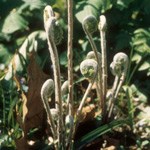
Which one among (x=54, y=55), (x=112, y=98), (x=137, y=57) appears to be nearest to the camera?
(x=54, y=55)

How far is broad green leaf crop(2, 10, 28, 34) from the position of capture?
8.93 ft

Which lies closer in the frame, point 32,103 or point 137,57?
point 32,103

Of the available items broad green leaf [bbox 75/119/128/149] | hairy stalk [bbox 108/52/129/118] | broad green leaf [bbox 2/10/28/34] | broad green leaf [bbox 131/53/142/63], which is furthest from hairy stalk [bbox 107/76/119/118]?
broad green leaf [bbox 2/10/28/34]

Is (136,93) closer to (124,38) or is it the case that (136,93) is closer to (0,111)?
(124,38)

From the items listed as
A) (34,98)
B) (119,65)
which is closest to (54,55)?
(34,98)

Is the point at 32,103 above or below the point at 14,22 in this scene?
below

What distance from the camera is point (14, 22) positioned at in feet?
8.99

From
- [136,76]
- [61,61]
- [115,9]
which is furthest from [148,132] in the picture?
[115,9]

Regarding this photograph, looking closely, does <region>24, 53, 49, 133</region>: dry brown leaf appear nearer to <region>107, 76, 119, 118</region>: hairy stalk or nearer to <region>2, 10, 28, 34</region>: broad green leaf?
<region>107, 76, 119, 118</region>: hairy stalk

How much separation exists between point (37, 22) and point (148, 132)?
1.13 m

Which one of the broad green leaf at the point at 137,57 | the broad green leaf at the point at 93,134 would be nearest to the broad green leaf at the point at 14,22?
the broad green leaf at the point at 137,57

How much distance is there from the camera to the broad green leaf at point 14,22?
2.72 m

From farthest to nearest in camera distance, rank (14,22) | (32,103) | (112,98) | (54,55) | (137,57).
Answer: (14,22) → (137,57) → (112,98) → (32,103) → (54,55)

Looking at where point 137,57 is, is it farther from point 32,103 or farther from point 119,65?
point 32,103
